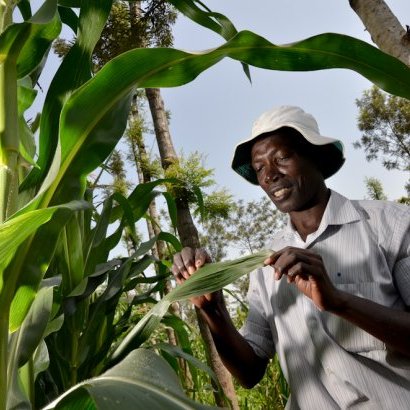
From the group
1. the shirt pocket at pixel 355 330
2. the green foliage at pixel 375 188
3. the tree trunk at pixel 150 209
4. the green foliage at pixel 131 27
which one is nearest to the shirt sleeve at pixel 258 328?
the shirt pocket at pixel 355 330

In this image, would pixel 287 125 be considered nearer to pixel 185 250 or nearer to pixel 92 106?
pixel 185 250

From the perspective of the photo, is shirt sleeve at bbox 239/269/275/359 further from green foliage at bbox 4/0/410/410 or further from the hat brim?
green foliage at bbox 4/0/410/410

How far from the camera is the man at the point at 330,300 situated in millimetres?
886

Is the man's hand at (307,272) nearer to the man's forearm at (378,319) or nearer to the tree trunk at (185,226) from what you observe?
the man's forearm at (378,319)

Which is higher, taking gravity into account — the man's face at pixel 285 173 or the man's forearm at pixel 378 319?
the man's face at pixel 285 173

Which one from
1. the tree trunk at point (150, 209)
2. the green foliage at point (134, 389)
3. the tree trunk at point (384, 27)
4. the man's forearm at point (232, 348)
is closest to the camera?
the green foliage at point (134, 389)

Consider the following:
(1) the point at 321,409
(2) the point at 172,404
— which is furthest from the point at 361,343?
(2) the point at 172,404

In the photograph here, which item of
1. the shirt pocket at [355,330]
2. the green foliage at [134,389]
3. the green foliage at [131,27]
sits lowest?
the shirt pocket at [355,330]

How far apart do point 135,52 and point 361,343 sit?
700 mm

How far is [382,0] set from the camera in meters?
2.37

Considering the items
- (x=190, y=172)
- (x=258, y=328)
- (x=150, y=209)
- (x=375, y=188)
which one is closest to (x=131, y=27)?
(x=190, y=172)

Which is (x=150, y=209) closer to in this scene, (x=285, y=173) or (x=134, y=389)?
(x=285, y=173)

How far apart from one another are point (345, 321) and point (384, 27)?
6.00ft

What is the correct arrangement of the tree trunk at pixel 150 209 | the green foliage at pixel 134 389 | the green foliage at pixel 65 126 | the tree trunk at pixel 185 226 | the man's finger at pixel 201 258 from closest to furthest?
the green foliage at pixel 134 389 → the green foliage at pixel 65 126 → the man's finger at pixel 201 258 → the tree trunk at pixel 185 226 → the tree trunk at pixel 150 209
